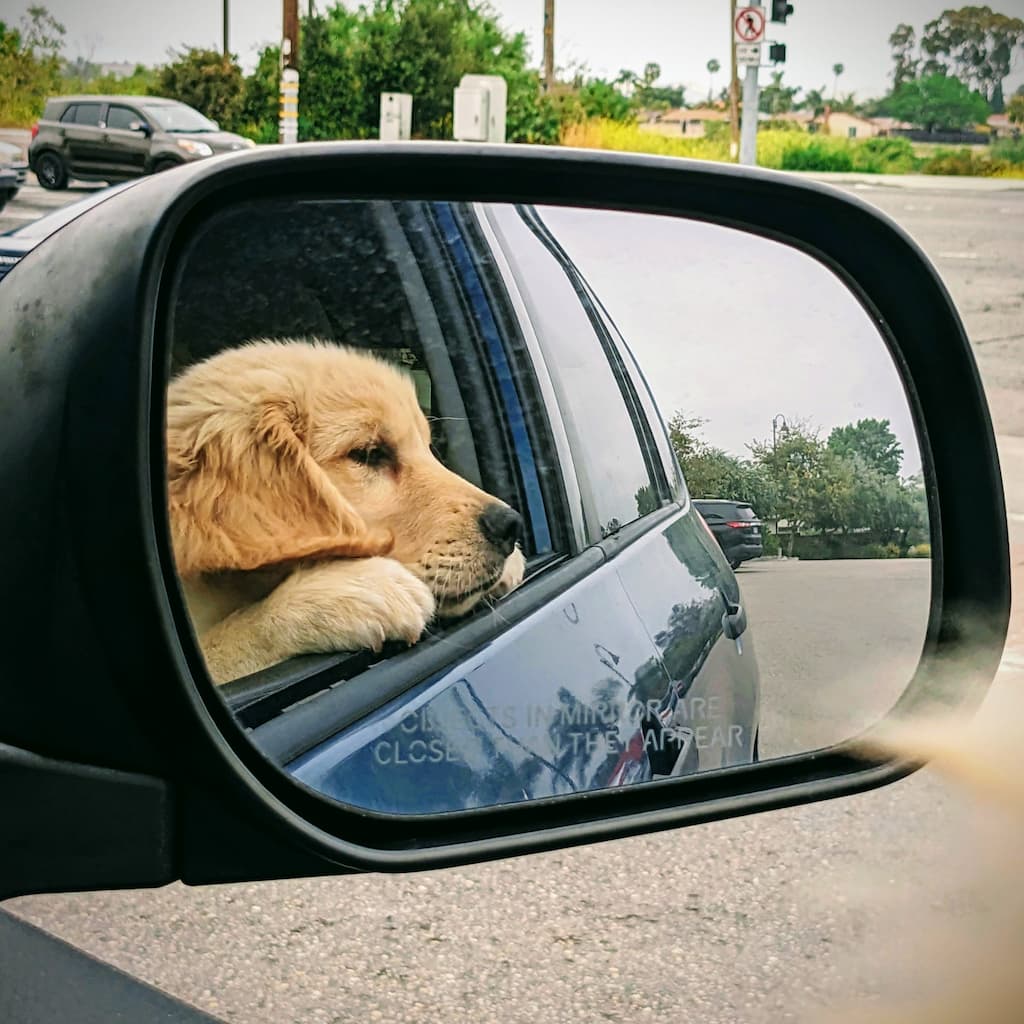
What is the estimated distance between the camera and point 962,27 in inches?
2046

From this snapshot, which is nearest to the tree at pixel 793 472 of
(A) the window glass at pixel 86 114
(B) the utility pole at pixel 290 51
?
(B) the utility pole at pixel 290 51

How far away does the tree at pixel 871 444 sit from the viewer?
4.97 feet

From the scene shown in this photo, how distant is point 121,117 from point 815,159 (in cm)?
1769

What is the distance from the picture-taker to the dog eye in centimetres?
123

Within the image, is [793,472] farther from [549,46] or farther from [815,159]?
[549,46]

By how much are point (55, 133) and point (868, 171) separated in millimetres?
20043

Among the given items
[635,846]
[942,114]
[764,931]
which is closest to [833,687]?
[764,931]

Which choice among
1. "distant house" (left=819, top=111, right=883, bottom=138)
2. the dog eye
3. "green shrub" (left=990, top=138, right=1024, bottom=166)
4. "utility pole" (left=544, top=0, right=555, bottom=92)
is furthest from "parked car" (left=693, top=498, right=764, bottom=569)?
"distant house" (left=819, top=111, right=883, bottom=138)

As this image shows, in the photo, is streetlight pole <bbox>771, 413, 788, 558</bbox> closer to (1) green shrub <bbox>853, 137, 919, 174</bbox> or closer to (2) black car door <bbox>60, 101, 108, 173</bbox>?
(2) black car door <bbox>60, 101, 108, 173</bbox>

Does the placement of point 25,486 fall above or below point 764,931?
above

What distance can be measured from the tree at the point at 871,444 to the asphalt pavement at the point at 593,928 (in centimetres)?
150

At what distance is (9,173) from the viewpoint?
71.7ft

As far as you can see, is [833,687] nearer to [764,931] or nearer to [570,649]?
[570,649]

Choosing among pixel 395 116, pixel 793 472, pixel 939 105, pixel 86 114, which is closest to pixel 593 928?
pixel 793 472
